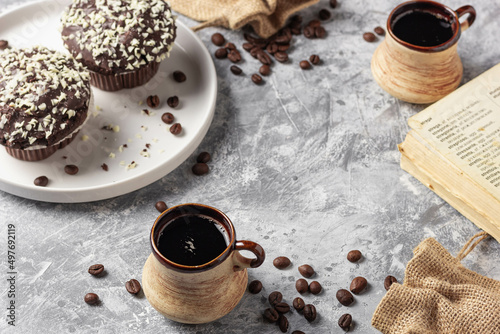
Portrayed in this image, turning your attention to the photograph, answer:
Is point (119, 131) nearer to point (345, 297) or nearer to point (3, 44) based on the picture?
point (3, 44)

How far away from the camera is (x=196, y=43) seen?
2.20 m

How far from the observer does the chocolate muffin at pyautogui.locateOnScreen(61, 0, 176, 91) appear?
1973 millimetres

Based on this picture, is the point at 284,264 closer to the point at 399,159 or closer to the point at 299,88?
the point at 399,159

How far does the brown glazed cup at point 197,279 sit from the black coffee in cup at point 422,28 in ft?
3.05

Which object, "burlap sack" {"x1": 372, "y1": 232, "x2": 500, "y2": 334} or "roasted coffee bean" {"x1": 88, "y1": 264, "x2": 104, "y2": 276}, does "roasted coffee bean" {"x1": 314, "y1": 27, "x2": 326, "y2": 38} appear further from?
"roasted coffee bean" {"x1": 88, "y1": 264, "x2": 104, "y2": 276}

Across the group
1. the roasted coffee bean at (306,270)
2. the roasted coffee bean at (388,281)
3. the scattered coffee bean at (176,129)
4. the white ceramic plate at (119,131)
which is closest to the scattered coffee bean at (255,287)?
the roasted coffee bean at (306,270)

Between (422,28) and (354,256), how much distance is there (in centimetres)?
79

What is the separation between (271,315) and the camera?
5.41 feet

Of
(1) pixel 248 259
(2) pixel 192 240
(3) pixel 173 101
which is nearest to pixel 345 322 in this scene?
(1) pixel 248 259

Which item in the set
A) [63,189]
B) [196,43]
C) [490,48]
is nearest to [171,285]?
[63,189]

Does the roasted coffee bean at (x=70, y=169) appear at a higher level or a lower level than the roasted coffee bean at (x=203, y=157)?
higher

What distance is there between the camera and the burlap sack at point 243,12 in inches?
88.1

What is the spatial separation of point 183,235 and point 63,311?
1.34ft

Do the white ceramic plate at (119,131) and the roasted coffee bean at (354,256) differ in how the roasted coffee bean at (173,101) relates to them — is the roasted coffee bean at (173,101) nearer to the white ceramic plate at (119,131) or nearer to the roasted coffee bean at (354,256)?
the white ceramic plate at (119,131)
